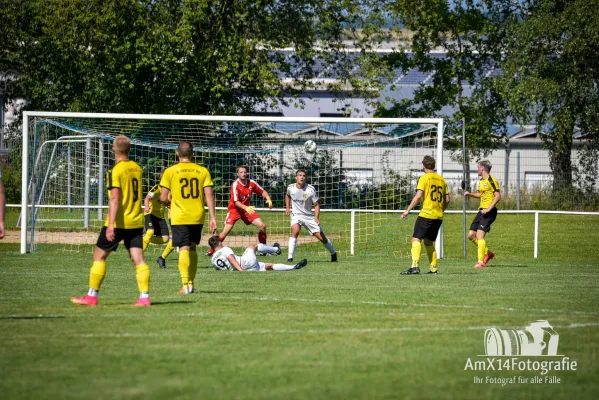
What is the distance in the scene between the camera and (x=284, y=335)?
8031 mm

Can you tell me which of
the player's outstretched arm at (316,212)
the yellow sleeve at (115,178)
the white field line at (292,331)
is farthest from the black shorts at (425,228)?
the yellow sleeve at (115,178)

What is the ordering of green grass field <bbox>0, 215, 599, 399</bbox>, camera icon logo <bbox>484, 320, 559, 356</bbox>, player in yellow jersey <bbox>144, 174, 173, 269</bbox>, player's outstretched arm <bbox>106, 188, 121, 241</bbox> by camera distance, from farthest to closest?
player in yellow jersey <bbox>144, 174, 173, 269</bbox>
player's outstretched arm <bbox>106, 188, 121, 241</bbox>
camera icon logo <bbox>484, 320, 559, 356</bbox>
green grass field <bbox>0, 215, 599, 399</bbox>

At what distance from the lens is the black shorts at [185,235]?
11375 millimetres

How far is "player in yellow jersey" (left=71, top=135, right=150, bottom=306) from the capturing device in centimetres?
1005

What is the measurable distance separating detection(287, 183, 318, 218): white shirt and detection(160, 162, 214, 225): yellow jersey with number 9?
7.82m

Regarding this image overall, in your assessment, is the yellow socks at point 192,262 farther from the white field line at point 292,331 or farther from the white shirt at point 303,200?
the white shirt at point 303,200

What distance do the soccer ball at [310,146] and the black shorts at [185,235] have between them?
11.9m

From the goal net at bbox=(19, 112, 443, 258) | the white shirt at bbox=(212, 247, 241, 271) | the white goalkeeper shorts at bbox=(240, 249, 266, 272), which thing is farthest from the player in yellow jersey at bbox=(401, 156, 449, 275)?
the goal net at bbox=(19, 112, 443, 258)

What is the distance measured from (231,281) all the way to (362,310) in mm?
4251

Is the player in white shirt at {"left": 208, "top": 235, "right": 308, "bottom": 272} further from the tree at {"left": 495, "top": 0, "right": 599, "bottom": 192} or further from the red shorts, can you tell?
the tree at {"left": 495, "top": 0, "right": 599, "bottom": 192}

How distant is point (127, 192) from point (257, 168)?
14.8 metres

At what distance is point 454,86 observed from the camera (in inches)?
1455

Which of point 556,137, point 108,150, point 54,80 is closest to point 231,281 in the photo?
point 108,150

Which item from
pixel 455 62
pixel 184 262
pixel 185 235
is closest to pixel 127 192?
pixel 185 235
